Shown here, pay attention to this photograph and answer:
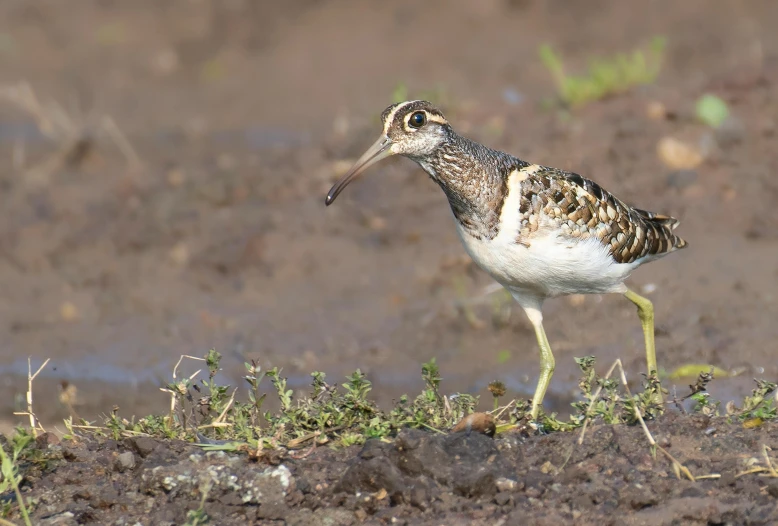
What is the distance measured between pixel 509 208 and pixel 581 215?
1.32ft

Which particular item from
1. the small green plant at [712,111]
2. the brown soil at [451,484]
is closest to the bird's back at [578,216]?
the brown soil at [451,484]

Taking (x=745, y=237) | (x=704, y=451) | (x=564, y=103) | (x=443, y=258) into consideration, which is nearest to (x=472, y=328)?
(x=443, y=258)

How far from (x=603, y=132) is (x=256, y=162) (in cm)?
315

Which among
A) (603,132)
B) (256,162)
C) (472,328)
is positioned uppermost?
(603,132)

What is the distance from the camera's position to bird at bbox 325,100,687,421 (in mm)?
5375

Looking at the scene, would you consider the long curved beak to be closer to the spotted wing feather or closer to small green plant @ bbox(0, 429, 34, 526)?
the spotted wing feather

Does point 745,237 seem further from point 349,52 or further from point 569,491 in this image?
point 349,52

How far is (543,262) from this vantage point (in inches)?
212

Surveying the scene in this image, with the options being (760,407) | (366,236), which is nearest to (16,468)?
(760,407)

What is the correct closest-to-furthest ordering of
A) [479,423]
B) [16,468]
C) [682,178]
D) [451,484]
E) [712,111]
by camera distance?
[451,484] < [16,468] < [479,423] < [682,178] < [712,111]

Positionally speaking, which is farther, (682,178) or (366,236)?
(366,236)

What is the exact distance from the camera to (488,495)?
171 inches

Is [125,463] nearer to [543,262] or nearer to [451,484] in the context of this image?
[451,484]

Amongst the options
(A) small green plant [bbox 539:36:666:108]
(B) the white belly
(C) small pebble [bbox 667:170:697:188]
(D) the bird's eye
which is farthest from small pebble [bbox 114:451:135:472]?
(A) small green plant [bbox 539:36:666:108]
